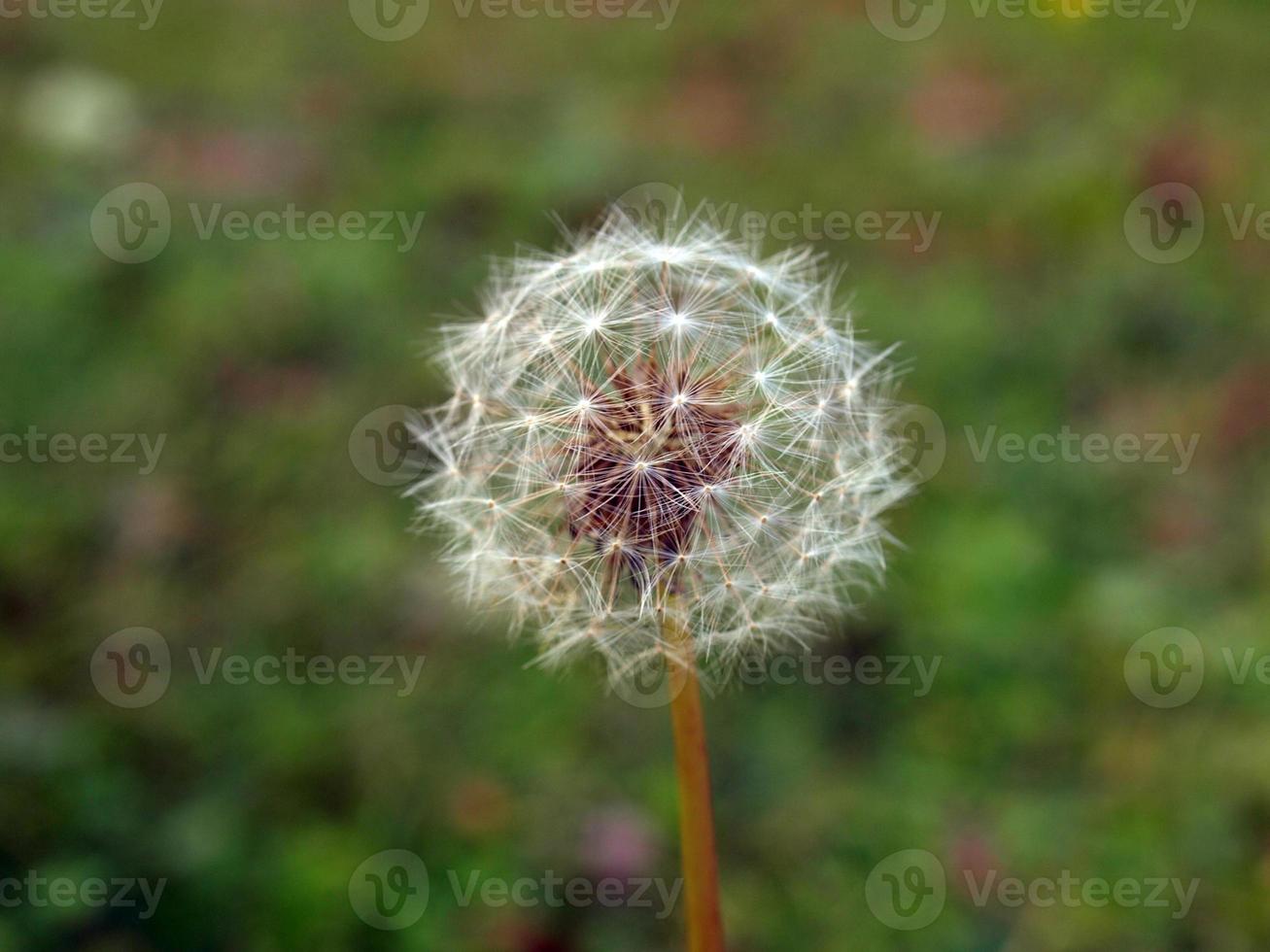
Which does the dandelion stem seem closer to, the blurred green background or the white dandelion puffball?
the white dandelion puffball

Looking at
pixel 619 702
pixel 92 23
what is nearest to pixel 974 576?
→ pixel 619 702

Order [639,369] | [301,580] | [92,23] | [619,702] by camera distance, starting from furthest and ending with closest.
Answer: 1. [92,23]
2. [301,580]
3. [619,702]
4. [639,369]

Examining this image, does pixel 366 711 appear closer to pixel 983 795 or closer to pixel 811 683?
pixel 811 683

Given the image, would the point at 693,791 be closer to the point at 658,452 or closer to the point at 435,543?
the point at 658,452

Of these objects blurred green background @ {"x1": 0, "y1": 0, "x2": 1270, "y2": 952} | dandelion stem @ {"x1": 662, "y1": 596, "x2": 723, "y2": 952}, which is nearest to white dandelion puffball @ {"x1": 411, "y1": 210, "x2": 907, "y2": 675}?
dandelion stem @ {"x1": 662, "y1": 596, "x2": 723, "y2": 952}

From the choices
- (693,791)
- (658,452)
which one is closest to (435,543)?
(658,452)

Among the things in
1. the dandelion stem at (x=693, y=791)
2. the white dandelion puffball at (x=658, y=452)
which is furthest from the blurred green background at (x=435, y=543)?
the white dandelion puffball at (x=658, y=452)
